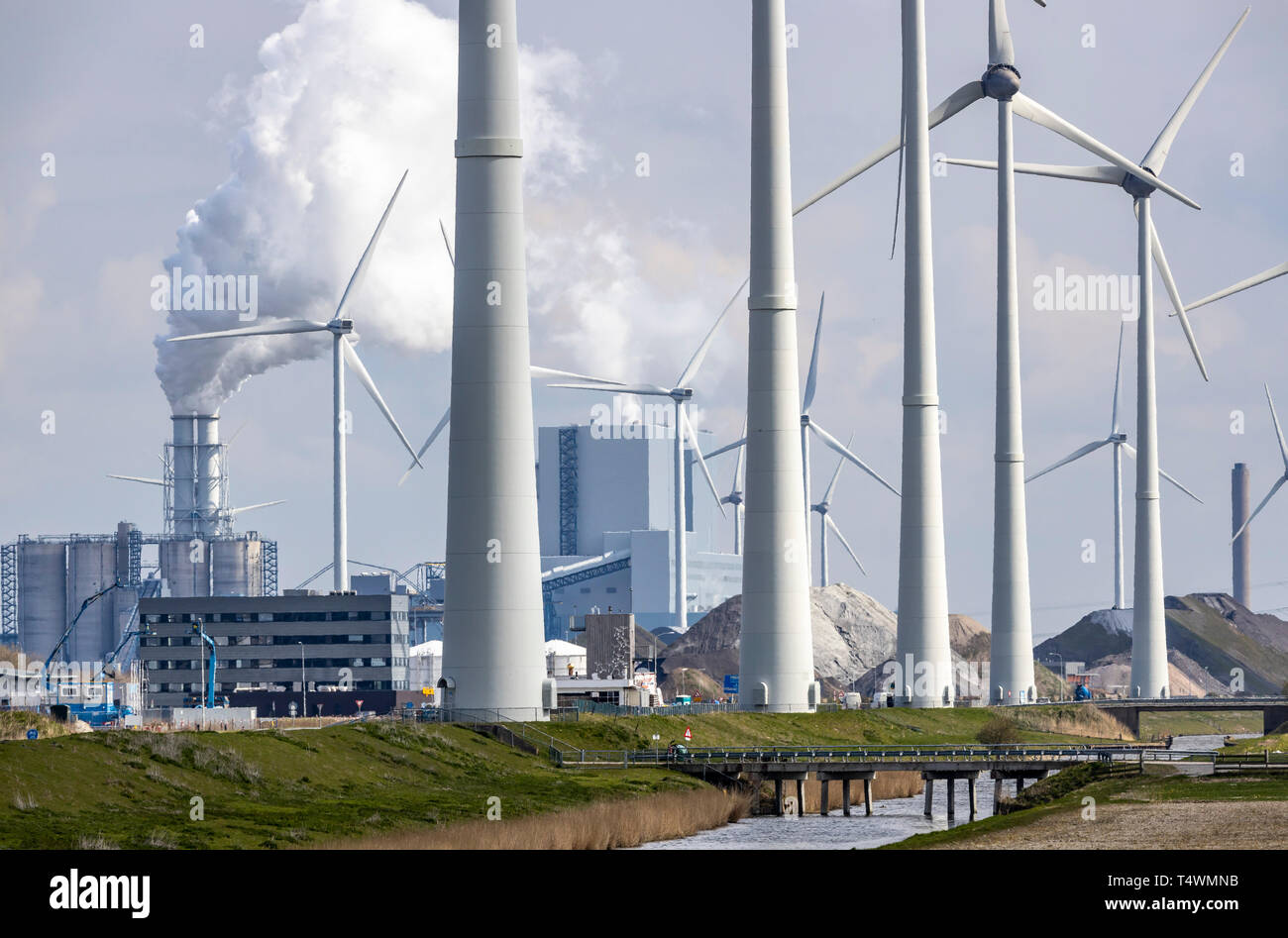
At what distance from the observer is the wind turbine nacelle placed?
568 feet

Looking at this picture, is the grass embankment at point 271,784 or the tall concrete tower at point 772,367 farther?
the tall concrete tower at point 772,367

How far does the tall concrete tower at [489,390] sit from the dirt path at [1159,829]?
1166 inches

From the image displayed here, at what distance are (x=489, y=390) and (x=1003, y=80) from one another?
290 feet

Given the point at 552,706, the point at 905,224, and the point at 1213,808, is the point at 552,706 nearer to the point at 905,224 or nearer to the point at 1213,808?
the point at 1213,808

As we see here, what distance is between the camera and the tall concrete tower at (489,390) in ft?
321

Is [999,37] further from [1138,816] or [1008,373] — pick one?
[1138,816]

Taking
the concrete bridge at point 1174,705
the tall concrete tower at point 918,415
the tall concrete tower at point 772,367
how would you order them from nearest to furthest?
1. the tall concrete tower at point 772,367
2. the tall concrete tower at point 918,415
3. the concrete bridge at point 1174,705

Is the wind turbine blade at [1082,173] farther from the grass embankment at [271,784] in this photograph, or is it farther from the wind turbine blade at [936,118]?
the grass embankment at [271,784]

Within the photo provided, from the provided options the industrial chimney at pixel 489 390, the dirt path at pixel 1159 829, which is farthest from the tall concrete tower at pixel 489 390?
the dirt path at pixel 1159 829

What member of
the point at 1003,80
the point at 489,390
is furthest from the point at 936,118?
the point at 489,390

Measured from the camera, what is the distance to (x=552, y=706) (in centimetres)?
11112

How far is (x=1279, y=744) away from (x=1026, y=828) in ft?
202

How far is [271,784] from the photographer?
3246 inches
